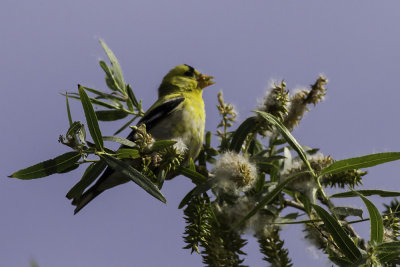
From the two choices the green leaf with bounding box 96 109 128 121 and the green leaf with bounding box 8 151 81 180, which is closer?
the green leaf with bounding box 8 151 81 180

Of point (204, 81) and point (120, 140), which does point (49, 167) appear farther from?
point (204, 81)

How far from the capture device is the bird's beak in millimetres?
5176

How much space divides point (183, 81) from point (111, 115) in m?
1.64

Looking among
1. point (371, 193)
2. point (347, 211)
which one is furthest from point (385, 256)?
point (371, 193)

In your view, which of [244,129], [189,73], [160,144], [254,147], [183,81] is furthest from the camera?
[189,73]

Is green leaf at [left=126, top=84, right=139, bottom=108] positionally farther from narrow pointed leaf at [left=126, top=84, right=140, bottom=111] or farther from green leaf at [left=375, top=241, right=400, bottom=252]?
green leaf at [left=375, top=241, right=400, bottom=252]

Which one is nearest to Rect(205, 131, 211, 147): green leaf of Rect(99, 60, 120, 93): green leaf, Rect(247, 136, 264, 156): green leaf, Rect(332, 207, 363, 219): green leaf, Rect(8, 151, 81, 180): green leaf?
Rect(247, 136, 264, 156): green leaf

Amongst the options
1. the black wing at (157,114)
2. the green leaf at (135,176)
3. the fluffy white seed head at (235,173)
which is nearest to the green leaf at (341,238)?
the fluffy white seed head at (235,173)

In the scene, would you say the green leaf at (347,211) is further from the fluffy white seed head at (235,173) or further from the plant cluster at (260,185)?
the fluffy white seed head at (235,173)

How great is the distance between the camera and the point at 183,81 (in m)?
5.20

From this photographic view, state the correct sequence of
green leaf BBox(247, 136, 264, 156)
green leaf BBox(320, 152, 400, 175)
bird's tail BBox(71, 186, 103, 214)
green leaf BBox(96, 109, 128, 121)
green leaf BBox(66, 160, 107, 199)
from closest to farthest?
green leaf BBox(320, 152, 400, 175) < green leaf BBox(66, 160, 107, 199) < green leaf BBox(247, 136, 264, 156) < green leaf BBox(96, 109, 128, 121) < bird's tail BBox(71, 186, 103, 214)

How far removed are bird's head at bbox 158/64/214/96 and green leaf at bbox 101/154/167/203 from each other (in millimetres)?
2771

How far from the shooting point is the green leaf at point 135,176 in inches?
85.4

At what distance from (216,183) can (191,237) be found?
1.05ft
